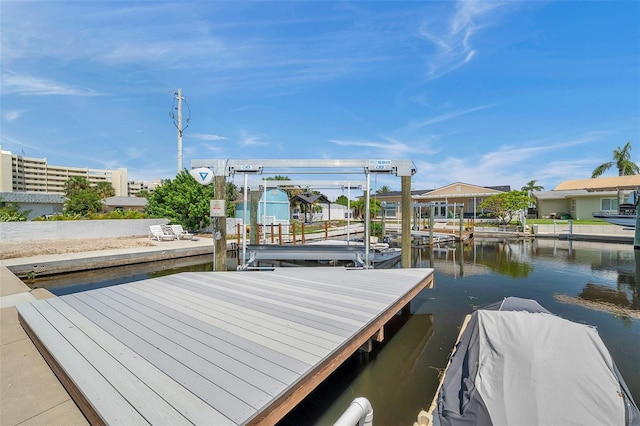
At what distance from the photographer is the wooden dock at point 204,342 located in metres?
1.82

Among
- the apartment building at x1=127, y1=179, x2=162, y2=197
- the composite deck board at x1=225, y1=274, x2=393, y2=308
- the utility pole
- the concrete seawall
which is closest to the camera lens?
the composite deck board at x1=225, y1=274, x2=393, y2=308

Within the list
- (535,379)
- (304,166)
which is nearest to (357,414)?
(535,379)

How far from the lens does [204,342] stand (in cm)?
262

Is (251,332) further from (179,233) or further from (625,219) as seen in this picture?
(625,219)

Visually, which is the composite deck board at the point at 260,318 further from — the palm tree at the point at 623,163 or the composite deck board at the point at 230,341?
the palm tree at the point at 623,163

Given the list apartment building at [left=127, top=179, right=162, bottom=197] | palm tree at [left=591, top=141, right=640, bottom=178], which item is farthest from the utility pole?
apartment building at [left=127, top=179, right=162, bottom=197]

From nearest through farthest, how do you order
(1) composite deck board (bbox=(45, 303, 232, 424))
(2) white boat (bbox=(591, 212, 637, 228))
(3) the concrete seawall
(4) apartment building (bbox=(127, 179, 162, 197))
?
(1) composite deck board (bbox=(45, 303, 232, 424)) → (3) the concrete seawall → (2) white boat (bbox=(591, 212, 637, 228)) → (4) apartment building (bbox=(127, 179, 162, 197))

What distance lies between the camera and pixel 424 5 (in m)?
9.22

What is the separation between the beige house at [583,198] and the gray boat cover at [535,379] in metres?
26.5

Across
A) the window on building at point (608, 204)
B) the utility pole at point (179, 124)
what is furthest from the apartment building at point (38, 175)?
the window on building at point (608, 204)

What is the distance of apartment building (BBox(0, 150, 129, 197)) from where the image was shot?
58.8m

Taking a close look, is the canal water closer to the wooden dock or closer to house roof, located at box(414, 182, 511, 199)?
the wooden dock

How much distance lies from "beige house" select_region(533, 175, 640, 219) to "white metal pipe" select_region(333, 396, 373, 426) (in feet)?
93.0

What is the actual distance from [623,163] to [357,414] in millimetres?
42044
